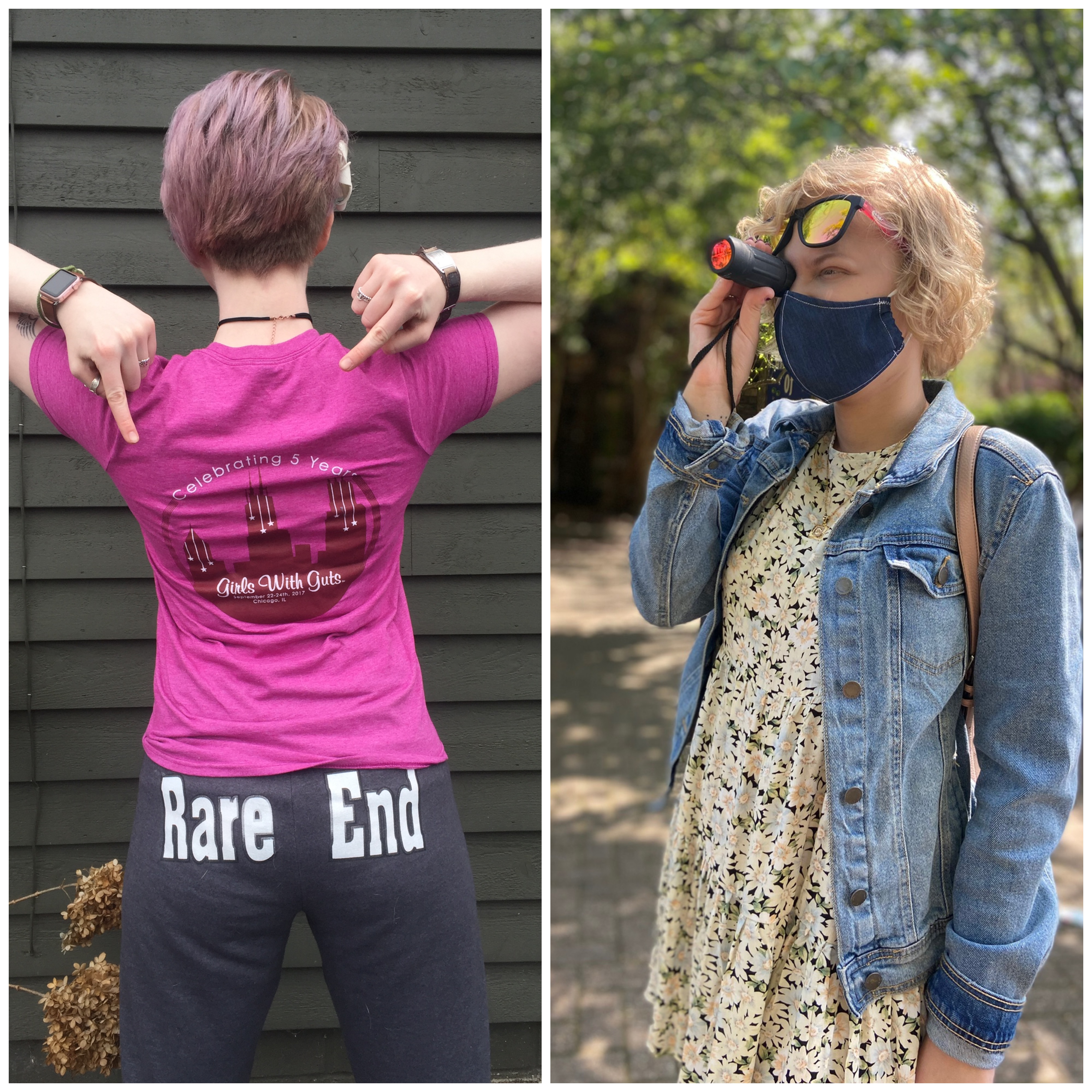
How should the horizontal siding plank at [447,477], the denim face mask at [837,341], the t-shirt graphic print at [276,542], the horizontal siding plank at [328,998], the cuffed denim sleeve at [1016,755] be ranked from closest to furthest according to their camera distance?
the cuffed denim sleeve at [1016,755]
the denim face mask at [837,341]
the t-shirt graphic print at [276,542]
the horizontal siding plank at [447,477]
the horizontal siding plank at [328,998]

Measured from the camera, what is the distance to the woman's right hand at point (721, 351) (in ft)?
4.99

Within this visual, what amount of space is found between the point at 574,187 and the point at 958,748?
623 cm

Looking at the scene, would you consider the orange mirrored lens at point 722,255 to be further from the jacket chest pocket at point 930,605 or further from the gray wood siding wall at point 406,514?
the gray wood siding wall at point 406,514

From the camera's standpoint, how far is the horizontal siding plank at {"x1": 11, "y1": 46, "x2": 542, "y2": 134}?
2248mm

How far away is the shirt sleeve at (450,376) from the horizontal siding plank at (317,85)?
866 mm

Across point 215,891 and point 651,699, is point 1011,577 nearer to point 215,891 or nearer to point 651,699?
point 215,891

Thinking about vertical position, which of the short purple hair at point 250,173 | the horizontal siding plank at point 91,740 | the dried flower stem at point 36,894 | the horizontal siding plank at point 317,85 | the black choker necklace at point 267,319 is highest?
the horizontal siding plank at point 317,85

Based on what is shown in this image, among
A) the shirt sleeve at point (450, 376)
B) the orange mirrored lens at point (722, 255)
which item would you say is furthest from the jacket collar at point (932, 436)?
the shirt sleeve at point (450, 376)

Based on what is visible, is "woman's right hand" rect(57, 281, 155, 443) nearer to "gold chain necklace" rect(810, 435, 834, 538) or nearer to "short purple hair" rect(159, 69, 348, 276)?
"short purple hair" rect(159, 69, 348, 276)

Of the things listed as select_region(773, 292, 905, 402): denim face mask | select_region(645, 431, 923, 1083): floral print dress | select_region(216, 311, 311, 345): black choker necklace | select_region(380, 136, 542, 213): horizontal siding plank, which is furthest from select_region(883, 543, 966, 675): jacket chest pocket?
select_region(380, 136, 542, 213): horizontal siding plank

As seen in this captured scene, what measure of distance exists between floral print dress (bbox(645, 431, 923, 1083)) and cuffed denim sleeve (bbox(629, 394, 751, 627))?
2.0 inches

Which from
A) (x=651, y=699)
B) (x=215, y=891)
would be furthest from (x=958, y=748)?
(x=651, y=699)

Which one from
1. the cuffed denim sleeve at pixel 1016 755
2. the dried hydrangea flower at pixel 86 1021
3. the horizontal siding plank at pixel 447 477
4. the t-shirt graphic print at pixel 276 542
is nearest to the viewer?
the cuffed denim sleeve at pixel 1016 755

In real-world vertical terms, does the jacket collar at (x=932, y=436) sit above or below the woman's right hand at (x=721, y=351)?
below
